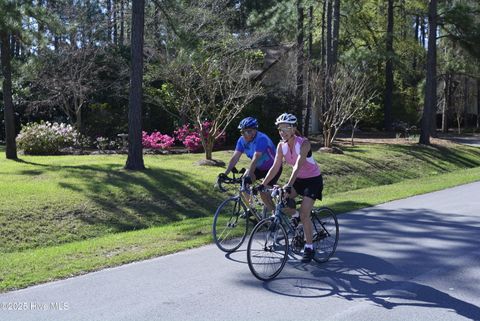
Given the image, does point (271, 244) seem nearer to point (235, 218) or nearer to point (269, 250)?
point (269, 250)

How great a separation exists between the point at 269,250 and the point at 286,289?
0.53 metres

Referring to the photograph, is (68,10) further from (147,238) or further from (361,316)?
(361,316)

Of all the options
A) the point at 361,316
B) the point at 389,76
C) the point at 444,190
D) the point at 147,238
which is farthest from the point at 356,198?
the point at 389,76

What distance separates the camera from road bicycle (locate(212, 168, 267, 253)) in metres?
7.78

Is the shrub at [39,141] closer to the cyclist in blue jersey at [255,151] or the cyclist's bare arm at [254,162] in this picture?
the cyclist in blue jersey at [255,151]

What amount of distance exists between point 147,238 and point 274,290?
146 inches

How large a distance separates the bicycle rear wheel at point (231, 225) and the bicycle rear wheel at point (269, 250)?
1.47 metres

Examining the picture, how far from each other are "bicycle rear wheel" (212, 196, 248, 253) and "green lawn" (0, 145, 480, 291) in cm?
62

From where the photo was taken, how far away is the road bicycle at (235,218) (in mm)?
7781

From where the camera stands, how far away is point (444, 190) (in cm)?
1548

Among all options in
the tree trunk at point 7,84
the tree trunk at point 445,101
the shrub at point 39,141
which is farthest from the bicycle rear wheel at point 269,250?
the tree trunk at point 445,101

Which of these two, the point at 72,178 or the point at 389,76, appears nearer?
the point at 72,178

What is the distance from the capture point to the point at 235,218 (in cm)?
796

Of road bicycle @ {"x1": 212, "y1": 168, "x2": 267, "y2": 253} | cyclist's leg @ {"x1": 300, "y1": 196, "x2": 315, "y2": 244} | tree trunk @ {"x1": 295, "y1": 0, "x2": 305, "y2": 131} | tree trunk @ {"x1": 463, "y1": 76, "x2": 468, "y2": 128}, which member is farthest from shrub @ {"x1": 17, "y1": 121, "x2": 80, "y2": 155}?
tree trunk @ {"x1": 463, "y1": 76, "x2": 468, "y2": 128}
